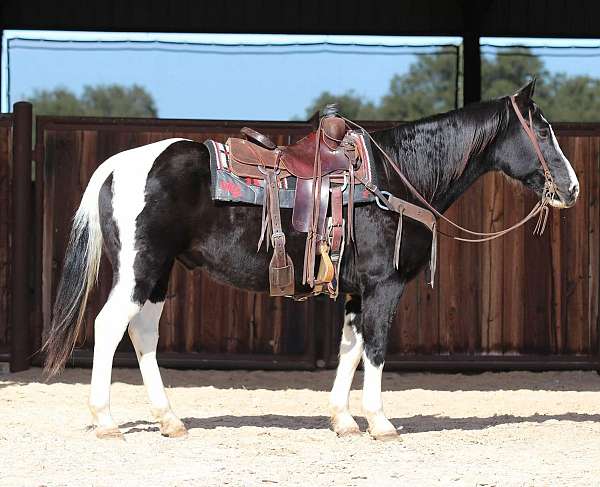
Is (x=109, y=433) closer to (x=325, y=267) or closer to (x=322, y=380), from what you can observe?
(x=325, y=267)

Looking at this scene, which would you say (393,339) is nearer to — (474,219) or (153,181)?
(474,219)

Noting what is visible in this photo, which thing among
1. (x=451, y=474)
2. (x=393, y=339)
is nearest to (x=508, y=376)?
(x=393, y=339)

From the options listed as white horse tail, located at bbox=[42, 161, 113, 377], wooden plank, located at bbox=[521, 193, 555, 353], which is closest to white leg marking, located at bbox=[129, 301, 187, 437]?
white horse tail, located at bbox=[42, 161, 113, 377]

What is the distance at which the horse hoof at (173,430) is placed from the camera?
5.18 meters

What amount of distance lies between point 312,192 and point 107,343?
1325 millimetres

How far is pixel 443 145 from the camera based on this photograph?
17.8 ft

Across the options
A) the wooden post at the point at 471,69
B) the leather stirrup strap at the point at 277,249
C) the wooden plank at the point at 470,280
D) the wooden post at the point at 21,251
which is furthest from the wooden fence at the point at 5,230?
the wooden post at the point at 471,69

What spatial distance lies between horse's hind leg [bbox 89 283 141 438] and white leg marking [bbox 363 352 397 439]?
127 cm

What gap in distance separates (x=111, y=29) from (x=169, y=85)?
121 feet

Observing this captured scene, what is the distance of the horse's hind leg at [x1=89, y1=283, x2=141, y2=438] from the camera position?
16.5ft

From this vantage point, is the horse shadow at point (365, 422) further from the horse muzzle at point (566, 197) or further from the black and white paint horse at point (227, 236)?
the horse muzzle at point (566, 197)

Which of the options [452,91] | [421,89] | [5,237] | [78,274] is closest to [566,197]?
[78,274]

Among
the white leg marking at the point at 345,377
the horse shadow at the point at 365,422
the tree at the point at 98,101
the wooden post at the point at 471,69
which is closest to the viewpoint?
the white leg marking at the point at 345,377

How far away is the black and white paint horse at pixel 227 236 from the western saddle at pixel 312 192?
0.12 meters
